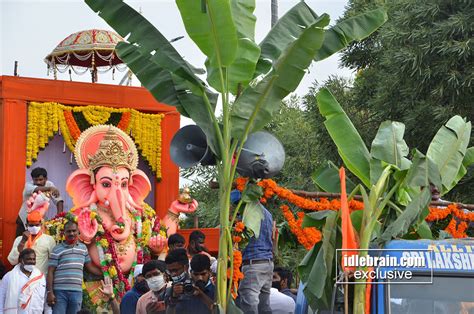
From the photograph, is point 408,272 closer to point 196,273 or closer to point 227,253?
point 227,253

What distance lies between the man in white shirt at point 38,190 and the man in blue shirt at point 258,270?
5258 mm

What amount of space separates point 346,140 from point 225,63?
1.54 m

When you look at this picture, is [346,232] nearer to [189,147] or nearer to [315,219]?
[315,219]

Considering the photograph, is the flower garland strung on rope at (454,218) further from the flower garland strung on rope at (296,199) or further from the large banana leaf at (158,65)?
the large banana leaf at (158,65)

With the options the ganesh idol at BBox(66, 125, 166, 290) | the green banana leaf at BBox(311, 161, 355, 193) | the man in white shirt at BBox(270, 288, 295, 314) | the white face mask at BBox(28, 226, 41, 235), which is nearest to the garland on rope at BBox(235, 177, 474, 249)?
the green banana leaf at BBox(311, 161, 355, 193)

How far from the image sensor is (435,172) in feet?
28.5

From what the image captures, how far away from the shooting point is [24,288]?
12.9 m

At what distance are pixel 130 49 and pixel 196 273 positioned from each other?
8.29 ft

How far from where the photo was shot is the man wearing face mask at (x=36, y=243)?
13.9m

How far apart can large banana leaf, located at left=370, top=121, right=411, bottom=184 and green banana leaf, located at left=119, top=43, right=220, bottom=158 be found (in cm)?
185

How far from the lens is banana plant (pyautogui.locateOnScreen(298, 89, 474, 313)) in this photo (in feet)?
27.0

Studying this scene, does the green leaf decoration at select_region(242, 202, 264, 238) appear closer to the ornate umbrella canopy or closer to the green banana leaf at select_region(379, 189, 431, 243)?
the green banana leaf at select_region(379, 189, 431, 243)

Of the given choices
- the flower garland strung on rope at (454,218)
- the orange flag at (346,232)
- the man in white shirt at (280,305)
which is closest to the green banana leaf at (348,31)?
the flower garland strung on rope at (454,218)

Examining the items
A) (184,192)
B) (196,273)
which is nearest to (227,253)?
(196,273)
